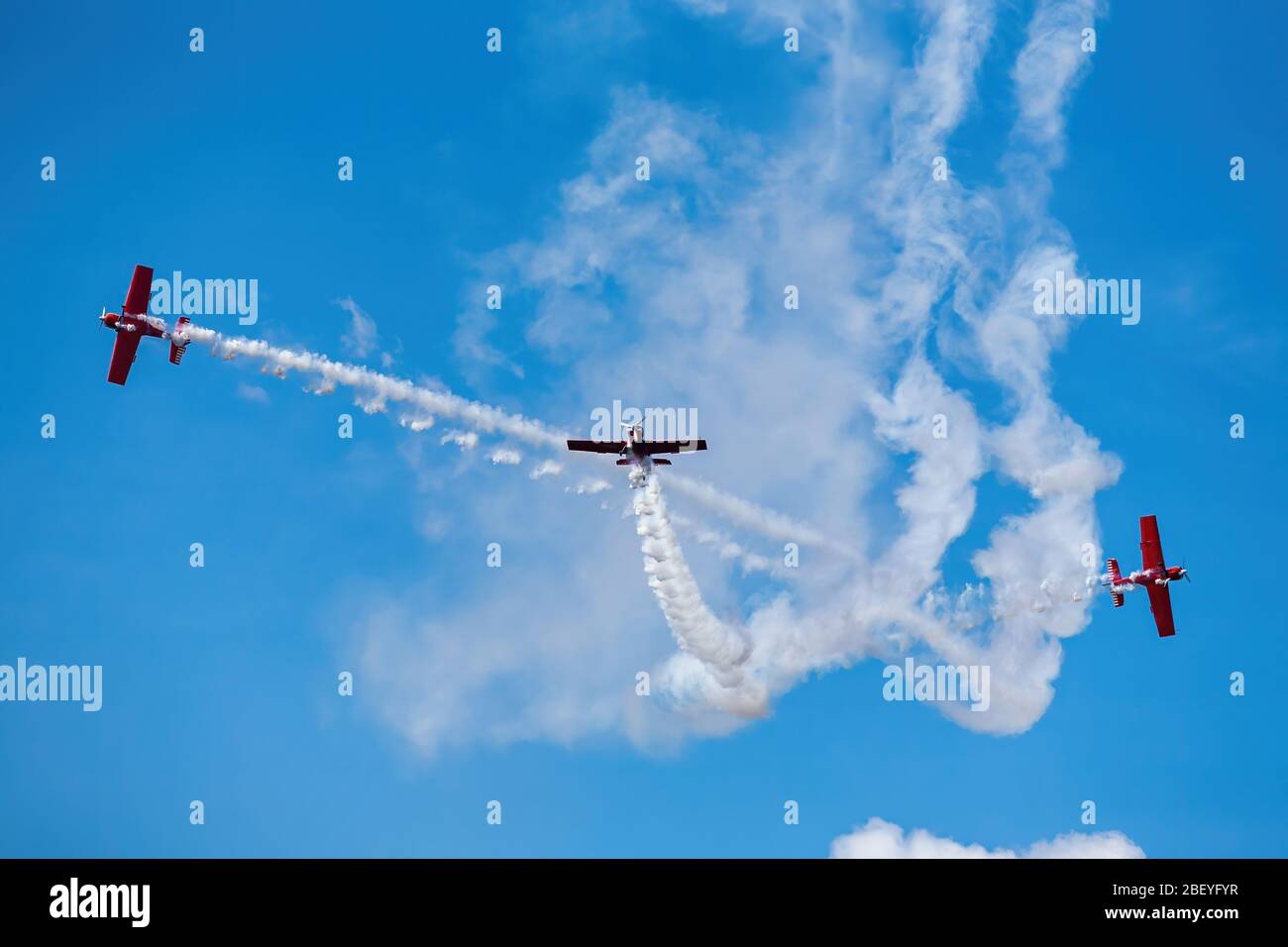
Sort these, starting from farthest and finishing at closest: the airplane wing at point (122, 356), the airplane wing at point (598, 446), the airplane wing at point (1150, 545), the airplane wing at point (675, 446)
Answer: the airplane wing at point (1150, 545), the airplane wing at point (122, 356), the airplane wing at point (598, 446), the airplane wing at point (675, 446)

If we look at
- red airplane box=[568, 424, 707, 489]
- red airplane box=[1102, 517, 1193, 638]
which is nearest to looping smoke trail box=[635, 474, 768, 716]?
red airplane box=[568, 424, 707, 489]

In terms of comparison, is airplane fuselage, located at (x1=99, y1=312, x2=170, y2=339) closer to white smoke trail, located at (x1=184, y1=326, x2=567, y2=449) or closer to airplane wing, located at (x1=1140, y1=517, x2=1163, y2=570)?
white smoke trail, located at (x1=184, y1=326, x2=567, y2=449)

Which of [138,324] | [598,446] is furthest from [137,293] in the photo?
[598,446]

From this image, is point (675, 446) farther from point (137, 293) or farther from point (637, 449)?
point (137, 293)

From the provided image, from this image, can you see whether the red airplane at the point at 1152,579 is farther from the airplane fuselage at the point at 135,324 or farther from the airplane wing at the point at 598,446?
the airplane fuselage at the point at 135,324

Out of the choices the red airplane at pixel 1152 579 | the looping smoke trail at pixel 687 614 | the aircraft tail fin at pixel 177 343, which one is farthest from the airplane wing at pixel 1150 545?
the aircraft tail fin at pixel 177 343
